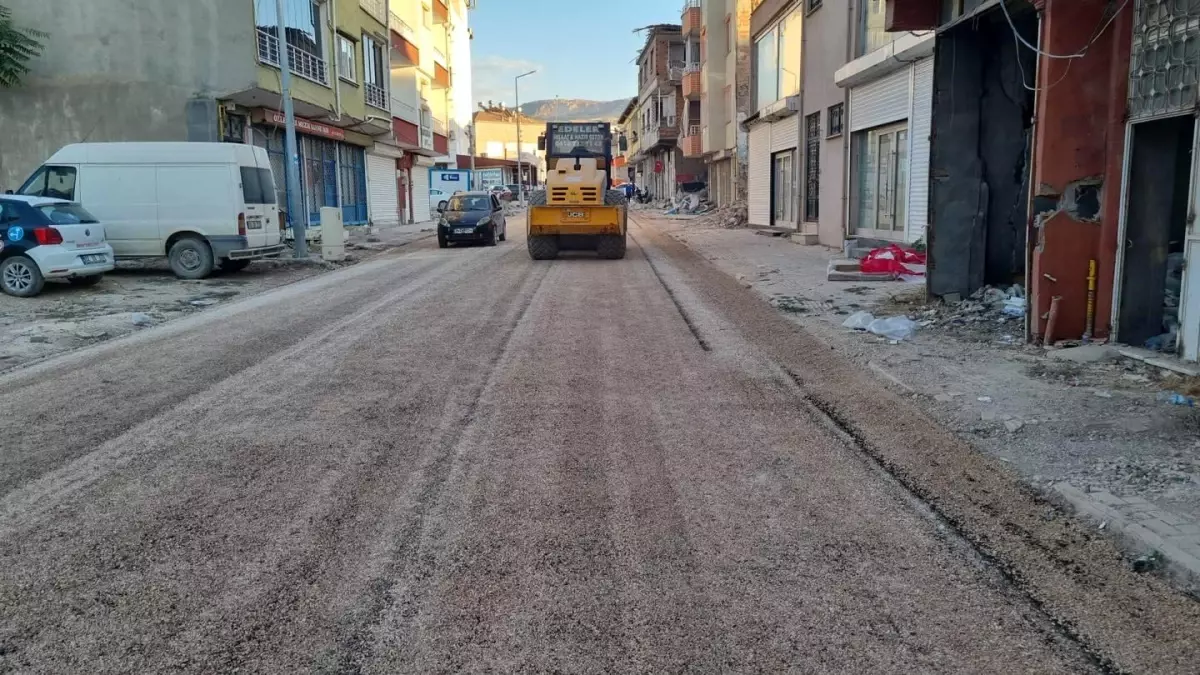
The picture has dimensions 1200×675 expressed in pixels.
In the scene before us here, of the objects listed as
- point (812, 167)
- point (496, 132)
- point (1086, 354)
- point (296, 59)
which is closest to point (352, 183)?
point (296, 59)

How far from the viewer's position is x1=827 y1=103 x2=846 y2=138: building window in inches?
819

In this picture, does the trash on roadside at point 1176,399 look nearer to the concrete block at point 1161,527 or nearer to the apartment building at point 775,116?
the concrete block at point 1161,527

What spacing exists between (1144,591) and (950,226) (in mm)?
8066

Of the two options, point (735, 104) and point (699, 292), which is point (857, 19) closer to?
point (699, 292)

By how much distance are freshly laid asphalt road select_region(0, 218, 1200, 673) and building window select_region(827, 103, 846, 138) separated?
572 inches

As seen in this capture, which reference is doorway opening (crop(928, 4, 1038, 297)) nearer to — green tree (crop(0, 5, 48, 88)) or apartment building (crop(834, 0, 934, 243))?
apartment building (crop(834, 0, 934, 243))

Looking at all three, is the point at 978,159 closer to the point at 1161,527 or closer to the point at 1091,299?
the point at 1091,299

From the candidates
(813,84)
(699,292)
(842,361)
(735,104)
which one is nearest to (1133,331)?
(842,361)

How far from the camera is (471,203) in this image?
2486cm

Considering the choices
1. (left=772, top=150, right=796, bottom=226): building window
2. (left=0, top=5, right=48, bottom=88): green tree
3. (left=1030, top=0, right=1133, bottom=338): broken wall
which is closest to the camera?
(left=1030, top=0, right=1133, bottom=338): broken wall

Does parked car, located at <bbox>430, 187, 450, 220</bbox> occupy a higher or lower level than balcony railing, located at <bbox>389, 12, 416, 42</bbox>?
lower

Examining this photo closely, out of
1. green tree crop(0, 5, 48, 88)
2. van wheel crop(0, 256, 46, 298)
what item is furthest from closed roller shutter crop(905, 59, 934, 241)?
green tree crop(0, 5, 48, 88)

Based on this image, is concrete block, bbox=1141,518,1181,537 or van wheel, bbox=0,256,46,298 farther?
van wheel, bbox=0,256,46,298

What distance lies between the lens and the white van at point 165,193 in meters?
15.4
